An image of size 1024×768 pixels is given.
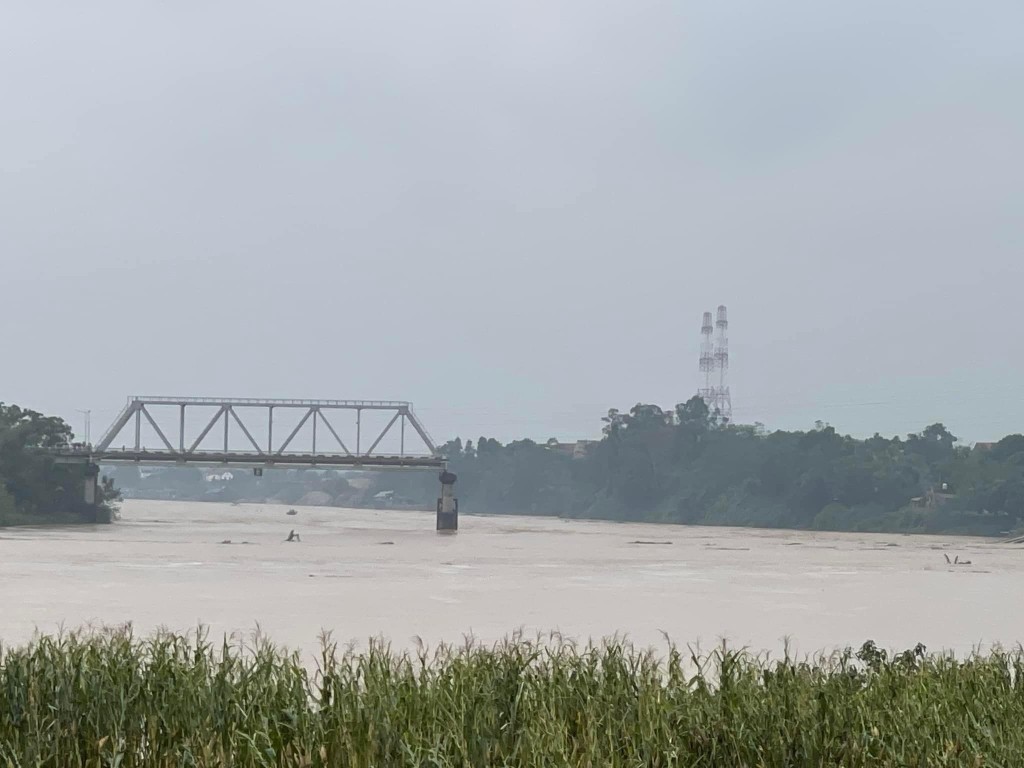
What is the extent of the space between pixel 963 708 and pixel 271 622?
22551 mm

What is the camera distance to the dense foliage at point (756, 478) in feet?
415

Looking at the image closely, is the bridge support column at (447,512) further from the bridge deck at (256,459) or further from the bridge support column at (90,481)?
the bridge support column at (90,481)

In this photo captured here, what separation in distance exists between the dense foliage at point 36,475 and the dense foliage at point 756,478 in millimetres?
64163

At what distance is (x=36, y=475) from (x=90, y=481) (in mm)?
5557

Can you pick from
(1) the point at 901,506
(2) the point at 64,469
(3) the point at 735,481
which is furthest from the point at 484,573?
(3) the point at 735,481

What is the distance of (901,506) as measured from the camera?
431 ft

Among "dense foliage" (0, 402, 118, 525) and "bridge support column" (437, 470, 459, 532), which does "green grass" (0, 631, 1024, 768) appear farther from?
"bridge support column" (437, 470, 459, 532)

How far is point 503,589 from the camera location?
47.5 metres

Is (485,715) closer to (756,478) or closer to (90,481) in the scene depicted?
(90,481)

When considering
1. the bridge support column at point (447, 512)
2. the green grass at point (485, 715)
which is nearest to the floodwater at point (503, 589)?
the green grass at point (485, 715)

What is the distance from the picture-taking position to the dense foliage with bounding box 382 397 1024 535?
126500 mm

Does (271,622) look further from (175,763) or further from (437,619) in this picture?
(175,763)

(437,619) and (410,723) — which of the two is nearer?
(410,723)

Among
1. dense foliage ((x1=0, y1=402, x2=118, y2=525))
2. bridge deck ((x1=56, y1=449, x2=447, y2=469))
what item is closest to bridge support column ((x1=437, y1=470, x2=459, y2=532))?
bridge deck ((x1=56, y1=449, x2=447, y2=469))
